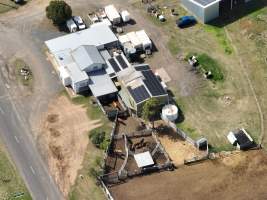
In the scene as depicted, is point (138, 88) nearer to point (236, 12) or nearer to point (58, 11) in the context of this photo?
point (58, 11)

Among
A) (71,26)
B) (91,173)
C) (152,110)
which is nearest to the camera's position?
(91,173)

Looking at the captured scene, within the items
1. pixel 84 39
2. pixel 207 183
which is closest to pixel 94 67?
pixel 84 39

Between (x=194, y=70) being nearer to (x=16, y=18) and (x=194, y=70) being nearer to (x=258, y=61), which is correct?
(x=258, y=61)

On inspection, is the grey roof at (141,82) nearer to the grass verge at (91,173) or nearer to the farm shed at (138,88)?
the farm shed at (138,88)

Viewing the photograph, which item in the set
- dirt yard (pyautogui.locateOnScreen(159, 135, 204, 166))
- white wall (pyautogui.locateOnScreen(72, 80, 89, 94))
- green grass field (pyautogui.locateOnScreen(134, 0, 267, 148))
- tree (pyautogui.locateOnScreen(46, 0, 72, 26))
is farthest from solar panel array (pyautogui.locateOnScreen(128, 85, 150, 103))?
tree (pyautogui.locateOnScreen(46, 0, 72, 26))

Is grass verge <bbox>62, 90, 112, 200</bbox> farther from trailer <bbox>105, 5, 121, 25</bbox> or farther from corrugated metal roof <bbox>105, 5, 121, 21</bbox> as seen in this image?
corrugated metal roof <bbox>105, 5, 121, 21</bbox>

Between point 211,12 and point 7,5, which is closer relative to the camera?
point 211,12

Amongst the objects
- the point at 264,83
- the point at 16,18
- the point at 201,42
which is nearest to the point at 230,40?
the point at 201,42

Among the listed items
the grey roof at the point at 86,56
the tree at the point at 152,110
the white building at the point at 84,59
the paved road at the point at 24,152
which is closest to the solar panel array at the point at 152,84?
the tree at the point at 152,110
